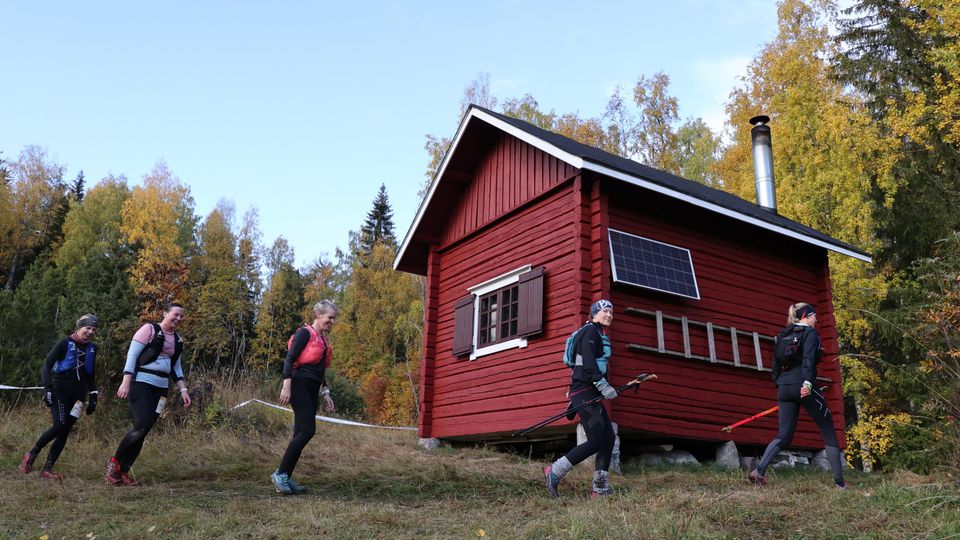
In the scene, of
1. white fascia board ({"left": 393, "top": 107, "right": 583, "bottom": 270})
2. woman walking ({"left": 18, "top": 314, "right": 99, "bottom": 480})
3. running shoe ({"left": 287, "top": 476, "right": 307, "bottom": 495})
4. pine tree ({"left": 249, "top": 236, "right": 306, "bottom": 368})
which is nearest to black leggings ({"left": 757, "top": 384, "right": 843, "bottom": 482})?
white fascia board ({"left": 393, "top": 107, "right": 583, "bottom": 270})

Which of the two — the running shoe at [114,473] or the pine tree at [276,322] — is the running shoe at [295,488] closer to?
the running shoe at [114,473]

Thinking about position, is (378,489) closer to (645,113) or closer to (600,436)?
(600,436)

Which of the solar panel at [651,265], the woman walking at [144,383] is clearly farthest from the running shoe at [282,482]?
the solar panel at [651,265]

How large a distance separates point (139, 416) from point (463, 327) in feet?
19.0

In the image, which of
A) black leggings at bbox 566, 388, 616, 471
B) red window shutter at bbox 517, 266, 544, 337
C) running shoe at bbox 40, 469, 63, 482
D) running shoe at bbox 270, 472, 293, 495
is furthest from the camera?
red window shutter at bbox 517, 266, 544, 337

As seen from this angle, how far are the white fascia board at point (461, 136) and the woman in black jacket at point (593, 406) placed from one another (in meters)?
3.40

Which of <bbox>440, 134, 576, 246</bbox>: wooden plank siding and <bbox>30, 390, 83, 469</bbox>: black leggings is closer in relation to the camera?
<bbox>30, 390, 83, 469</bbox>: black leggings

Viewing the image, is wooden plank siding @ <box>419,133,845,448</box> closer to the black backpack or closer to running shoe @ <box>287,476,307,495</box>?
the black backpack

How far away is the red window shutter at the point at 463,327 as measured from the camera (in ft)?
39.1

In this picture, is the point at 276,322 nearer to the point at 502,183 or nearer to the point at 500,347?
the point at 502,183

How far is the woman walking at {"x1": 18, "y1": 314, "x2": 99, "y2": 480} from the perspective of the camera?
7855 millimetres

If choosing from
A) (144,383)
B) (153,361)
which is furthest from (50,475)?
(153,361)

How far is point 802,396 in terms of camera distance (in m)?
7.07

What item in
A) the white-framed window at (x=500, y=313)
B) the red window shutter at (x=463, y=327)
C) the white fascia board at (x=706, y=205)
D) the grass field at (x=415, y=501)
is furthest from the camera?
the red window shutter at (x=463, y=327)
